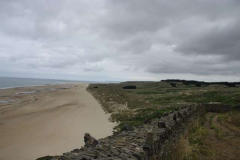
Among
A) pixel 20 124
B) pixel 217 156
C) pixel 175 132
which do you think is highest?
pixel 175 132

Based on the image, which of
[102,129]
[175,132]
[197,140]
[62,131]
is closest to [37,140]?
[62,131]

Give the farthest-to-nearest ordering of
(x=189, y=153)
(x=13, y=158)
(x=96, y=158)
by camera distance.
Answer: (x=13, y=158), (x=189, y=153), (x=96, y=158)

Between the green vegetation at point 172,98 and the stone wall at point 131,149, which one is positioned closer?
the stone wall at point 131,149

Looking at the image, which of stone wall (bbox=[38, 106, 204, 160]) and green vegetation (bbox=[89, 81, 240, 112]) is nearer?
stone wall (bbox=[38, 106, 204, 160])

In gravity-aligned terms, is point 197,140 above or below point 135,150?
below

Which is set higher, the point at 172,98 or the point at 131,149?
the point at 131,149

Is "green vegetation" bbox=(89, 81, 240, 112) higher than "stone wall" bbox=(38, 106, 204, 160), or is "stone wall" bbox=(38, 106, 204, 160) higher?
"stone wall" bbox=(38, 106, 204, 160)

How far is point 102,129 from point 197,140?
824 centimetres

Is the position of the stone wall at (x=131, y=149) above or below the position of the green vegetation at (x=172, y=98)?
above

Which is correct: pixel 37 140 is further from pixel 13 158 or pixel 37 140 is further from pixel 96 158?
pixel 96 158

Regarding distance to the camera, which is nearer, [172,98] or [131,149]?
[131,149]

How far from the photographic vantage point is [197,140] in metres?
9.18

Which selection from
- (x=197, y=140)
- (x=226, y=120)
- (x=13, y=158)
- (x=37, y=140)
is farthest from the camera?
(x=226, y=120)

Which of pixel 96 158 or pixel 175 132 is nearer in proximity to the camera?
pixel 96 158
